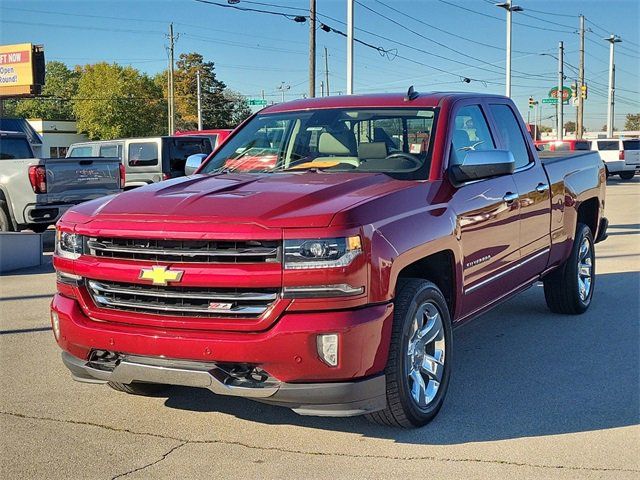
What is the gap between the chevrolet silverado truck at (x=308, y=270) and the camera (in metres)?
3.78

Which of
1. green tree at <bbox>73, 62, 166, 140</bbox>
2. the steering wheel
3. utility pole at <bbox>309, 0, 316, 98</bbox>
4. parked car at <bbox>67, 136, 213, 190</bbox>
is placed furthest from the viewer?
green tree at <bbox>73, 62, 166, 140</bbox>

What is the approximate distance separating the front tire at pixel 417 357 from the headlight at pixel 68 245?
69.7 inches

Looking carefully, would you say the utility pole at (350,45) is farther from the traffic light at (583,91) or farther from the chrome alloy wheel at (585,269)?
the traffic light at (583,91)

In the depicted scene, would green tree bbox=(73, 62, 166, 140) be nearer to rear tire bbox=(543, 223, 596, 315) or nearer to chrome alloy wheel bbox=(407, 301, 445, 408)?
rear tire bbox=(543, 223, 596, 315)

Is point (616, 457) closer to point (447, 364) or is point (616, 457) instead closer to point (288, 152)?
point (447, 364)

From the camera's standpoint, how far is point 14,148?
1405 cm

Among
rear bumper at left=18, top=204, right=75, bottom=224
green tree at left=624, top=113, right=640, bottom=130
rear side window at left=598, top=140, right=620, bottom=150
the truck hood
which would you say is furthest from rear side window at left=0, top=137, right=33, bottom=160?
green tree at left=624, top=113, right=640, bottom=130

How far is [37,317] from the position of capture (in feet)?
24.6

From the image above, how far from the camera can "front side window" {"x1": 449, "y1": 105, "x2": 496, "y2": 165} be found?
207 inches

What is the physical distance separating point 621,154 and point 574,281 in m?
31.3

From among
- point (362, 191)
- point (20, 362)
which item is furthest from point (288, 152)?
point (20, 362)

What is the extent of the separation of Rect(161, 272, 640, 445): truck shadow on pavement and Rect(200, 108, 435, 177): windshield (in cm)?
154

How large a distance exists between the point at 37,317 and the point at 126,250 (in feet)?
12.7

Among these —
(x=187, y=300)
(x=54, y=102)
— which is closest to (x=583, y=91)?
(x=187, y=300)
